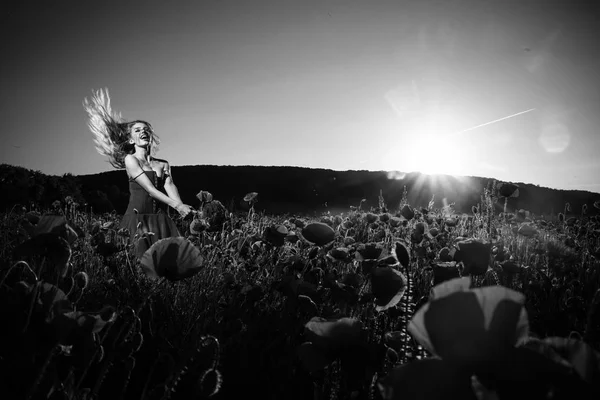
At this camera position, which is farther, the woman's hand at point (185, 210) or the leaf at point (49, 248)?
the woman's hand at point (185, 210)

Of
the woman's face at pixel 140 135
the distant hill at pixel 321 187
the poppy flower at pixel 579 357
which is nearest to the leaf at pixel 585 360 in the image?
the poppy flower at pixel 579 357

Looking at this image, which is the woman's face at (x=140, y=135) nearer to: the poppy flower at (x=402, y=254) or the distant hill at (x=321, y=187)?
the poppy flower at (x=402, y=254)

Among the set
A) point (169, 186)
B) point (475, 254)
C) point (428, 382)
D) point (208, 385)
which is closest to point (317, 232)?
point (475, 254)

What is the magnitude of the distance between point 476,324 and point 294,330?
1388mm

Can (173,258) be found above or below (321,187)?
below

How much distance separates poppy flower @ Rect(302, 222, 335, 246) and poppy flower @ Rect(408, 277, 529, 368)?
3.79 ft

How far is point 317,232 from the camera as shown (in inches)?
61.0

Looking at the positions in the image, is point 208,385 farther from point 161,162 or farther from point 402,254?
point 161,162

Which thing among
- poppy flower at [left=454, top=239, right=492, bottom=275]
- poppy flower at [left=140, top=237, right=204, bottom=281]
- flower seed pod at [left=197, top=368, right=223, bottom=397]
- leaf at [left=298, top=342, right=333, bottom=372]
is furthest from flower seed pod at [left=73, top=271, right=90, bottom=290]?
poppy flower at [left=454, top=239, right=492, bottom=275]

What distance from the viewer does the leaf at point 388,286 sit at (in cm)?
98

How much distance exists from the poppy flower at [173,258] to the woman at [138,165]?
295cm

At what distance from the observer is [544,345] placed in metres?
0.36

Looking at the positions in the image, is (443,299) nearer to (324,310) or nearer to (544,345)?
(544,345)

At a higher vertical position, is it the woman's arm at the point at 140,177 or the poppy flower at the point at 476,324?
the woman's arm at the point at 140,177
